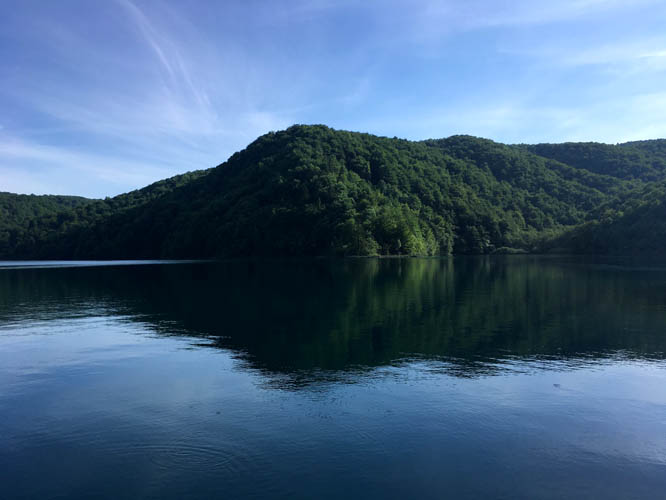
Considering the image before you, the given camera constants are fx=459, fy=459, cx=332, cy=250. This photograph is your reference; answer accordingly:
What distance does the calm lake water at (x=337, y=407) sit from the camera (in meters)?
8.84

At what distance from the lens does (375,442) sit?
33.7 feet

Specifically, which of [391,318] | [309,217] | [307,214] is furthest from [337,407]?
[307,214]

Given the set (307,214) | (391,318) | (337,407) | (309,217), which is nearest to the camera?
(337,407)

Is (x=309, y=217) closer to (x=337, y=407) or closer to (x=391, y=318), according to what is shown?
(x=391, y=318)

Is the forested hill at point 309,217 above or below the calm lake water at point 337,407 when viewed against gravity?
above

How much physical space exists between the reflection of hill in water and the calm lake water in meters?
0.20

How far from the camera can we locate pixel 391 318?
2617 cm

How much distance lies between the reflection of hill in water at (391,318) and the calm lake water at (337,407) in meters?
0.20

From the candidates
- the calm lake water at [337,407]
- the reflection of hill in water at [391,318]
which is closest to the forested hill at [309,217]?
the reflection of hill in water at [391,318]

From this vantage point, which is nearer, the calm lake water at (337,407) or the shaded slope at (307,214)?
the calm lake water at (337,407)

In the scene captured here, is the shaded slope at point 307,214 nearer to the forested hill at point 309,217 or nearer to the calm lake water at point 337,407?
the forested hill at point 309,217

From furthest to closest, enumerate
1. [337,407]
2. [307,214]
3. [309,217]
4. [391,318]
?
[307,214]
[309,217]
[391,318]
[337,407]

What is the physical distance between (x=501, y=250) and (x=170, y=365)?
17404cm

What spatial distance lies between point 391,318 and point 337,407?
14.2 meters
